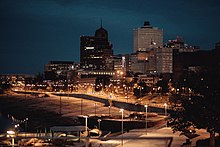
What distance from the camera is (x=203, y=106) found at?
3136cm

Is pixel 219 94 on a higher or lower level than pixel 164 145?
higher

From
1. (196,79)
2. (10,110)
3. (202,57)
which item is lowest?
(10,110)

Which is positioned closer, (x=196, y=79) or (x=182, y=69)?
(x=196, y=79)

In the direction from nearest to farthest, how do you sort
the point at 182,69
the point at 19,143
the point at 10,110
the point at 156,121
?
the point at 19,143 < the point at 156,121 < the point at 10,110 < the point at 182,69

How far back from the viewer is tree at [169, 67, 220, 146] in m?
30.5

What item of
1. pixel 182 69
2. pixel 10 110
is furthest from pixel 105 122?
pixel 182 69

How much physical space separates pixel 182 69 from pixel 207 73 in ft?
361

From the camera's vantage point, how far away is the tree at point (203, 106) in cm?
3052

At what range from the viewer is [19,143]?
A: 3781 centimetres

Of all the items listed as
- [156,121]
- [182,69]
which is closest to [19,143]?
[156,121]

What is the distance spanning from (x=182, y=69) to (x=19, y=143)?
109 meters

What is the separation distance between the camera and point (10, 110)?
110 m

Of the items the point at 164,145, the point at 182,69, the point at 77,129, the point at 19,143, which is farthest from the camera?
the point at 182,69

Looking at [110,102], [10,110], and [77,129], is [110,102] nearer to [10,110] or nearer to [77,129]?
[10,110]
